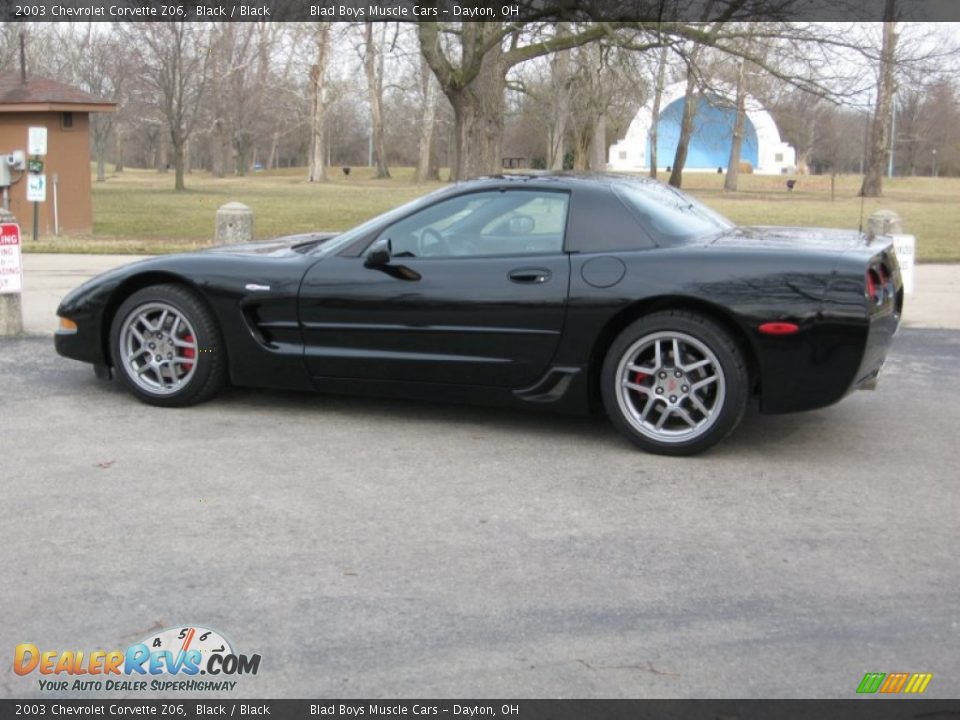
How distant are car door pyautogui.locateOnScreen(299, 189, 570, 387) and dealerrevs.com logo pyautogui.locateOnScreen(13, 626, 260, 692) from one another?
2622 millimetres

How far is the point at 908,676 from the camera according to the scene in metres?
3.22

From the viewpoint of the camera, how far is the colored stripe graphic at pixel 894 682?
3.16 meters

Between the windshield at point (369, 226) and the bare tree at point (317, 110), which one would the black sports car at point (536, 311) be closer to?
the windshield at point (369, 226)

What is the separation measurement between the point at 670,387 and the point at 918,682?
2427 millimetres

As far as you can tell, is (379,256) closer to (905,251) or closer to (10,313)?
(10,313)

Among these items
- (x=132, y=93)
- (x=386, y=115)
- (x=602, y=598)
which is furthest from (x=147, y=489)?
(x=386, y=115)

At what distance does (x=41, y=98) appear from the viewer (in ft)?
62.7

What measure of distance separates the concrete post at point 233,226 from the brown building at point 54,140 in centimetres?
1017

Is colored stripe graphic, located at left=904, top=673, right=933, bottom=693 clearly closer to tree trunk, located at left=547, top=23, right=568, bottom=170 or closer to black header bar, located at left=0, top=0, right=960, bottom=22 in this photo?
black header bar, located at left=0, top=0, right=960, bottom=22

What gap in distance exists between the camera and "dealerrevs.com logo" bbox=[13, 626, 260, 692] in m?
3.20

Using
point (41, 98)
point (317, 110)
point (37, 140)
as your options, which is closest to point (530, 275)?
point (37, 140)

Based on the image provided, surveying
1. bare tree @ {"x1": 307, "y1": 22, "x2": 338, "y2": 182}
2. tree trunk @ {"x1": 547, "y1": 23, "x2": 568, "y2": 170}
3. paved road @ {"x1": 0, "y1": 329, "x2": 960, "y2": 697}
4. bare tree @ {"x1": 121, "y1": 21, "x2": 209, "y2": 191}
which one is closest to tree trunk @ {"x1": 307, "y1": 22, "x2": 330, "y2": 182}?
bare tree @ {"x1": 307, "y1": 22, "x2": 338, "y2": 182}

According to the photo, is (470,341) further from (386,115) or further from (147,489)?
(386,115)

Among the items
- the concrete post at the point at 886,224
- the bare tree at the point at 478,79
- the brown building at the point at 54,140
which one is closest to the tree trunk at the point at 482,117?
the bare tree at the point at 478,79
